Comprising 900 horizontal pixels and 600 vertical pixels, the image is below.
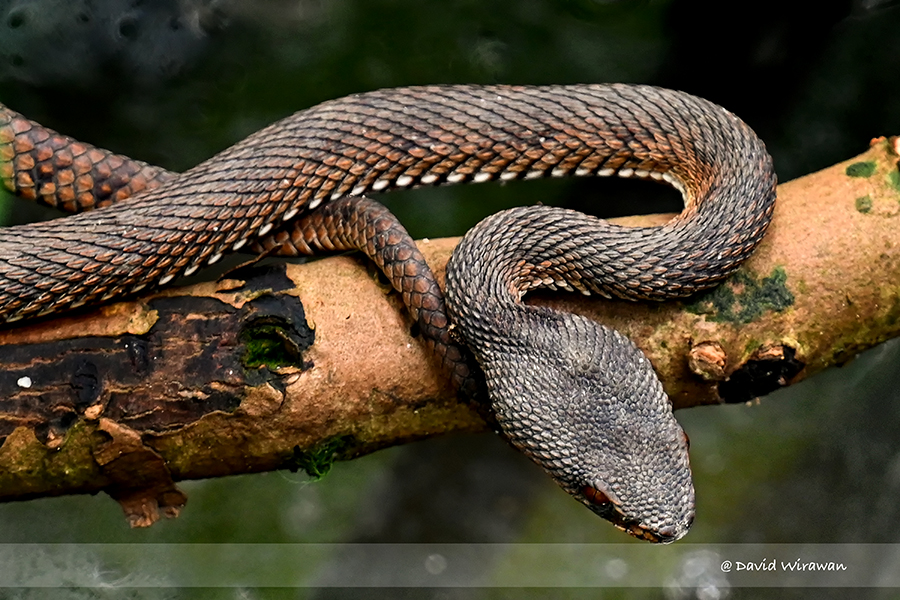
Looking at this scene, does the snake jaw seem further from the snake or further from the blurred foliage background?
the blurred foliage background

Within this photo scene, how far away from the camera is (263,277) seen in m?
2.94

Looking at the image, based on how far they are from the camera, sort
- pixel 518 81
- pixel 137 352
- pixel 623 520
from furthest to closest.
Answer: pixel 518 81, pixel 137 352, pixel 623 520

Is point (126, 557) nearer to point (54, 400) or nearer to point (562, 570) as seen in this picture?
point (54, 400)

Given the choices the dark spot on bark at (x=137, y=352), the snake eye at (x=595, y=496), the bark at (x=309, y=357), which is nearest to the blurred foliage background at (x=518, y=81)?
the bark at (x=309, y=357)

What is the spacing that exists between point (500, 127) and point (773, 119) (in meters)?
2.51

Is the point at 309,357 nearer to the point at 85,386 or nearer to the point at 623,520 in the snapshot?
the point at 85,386

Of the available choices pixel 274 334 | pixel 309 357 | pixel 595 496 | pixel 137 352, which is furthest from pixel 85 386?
pixel 595 496

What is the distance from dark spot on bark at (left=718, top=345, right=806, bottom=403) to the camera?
2.79 m

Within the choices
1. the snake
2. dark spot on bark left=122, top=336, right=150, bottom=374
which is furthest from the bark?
the snake

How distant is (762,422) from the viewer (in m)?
5.39

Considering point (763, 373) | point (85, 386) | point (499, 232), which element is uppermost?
point (499, 232)

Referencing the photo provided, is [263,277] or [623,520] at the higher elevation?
[263,277]

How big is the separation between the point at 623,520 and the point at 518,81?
3.05m

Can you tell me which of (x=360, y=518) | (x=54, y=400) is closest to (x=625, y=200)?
(x=360, y=518)
